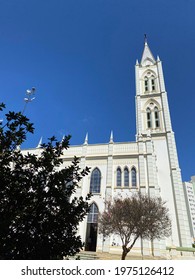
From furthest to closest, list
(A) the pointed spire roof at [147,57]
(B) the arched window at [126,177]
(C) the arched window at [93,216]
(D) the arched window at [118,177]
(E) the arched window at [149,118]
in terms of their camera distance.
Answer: (A) the pointed spire roof at [147,57] < (E) the arched window at [149,118] < (D) the arched window at [118,177] < (B) the arched window at [126,177] < (C) the arched window at [93,216]

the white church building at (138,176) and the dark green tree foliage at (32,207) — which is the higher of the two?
the white church building at (138,176)

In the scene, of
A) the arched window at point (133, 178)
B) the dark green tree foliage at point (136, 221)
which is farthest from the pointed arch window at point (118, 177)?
the dark green tree foliage at point (136, 221)

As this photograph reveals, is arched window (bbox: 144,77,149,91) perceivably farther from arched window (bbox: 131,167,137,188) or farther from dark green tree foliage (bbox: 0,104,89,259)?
dark green tree foliage (bbox: 0,104,89,259)

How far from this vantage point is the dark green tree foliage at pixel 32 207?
3629 mm

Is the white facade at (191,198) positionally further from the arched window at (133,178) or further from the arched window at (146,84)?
the arched window at (133,178)

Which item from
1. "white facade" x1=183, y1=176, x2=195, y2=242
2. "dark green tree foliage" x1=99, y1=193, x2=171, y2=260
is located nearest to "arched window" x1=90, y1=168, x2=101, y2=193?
"dark green tree foliage" x1=99, y1=193, x2=171, y2=260

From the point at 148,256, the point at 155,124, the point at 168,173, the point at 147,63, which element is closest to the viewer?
the point at 148,256

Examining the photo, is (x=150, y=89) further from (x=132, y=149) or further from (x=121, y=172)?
(x=121, y=172)

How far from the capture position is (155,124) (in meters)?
30.6

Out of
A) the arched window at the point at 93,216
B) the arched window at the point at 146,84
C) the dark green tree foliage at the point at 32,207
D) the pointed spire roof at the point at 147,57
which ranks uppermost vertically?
the pointed spire roof at the point at 147,57

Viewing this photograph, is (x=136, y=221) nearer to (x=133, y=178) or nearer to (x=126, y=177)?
(x=133, y=178)

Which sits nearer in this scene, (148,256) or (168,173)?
(148,256)
